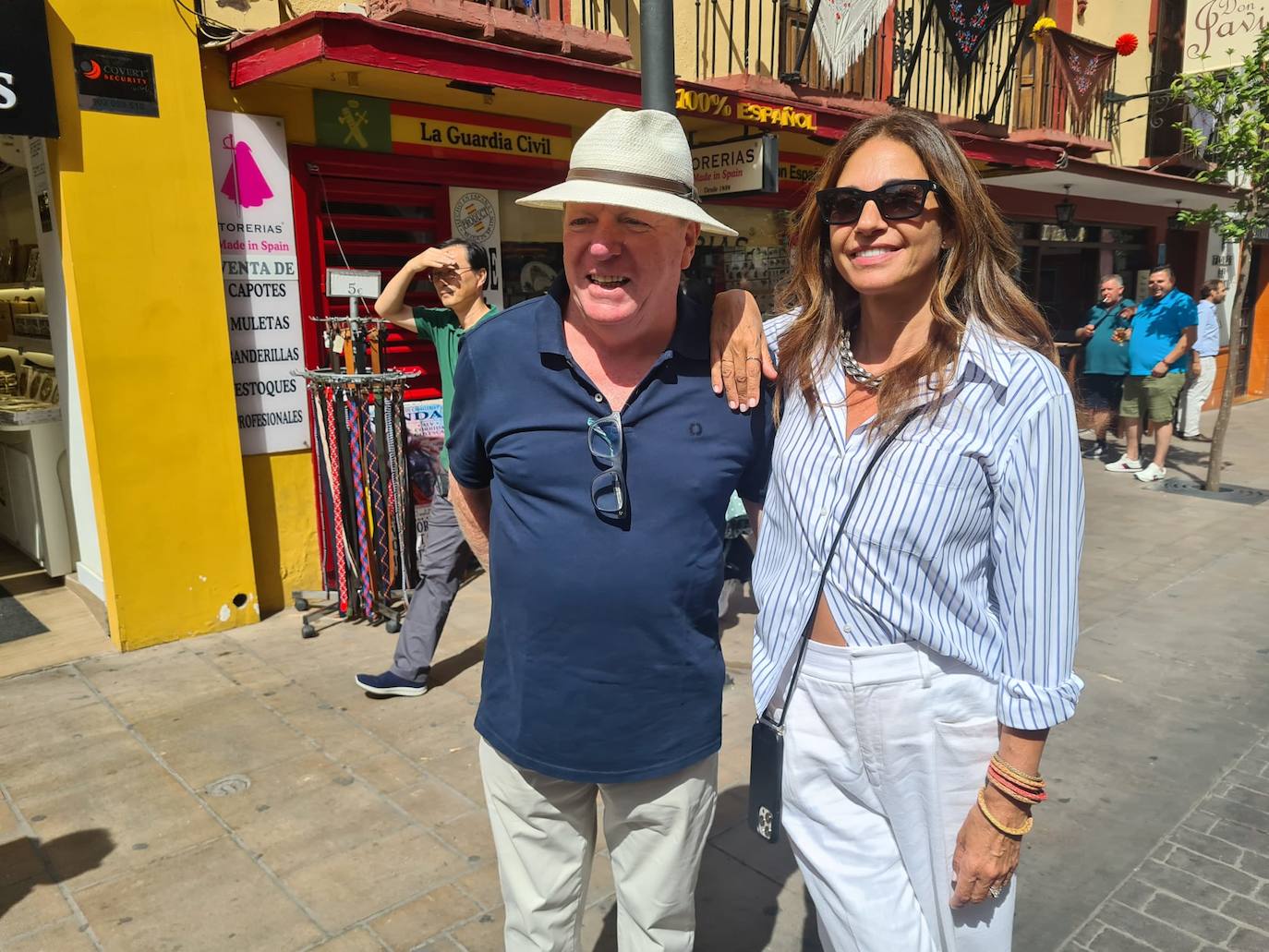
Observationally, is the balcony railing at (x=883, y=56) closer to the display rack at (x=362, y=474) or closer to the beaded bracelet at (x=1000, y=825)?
the display rack at (x=362, y=474)

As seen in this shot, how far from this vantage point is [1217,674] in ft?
15.9

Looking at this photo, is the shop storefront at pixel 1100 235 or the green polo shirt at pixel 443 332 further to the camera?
the shop storefront at pixel 1100 235

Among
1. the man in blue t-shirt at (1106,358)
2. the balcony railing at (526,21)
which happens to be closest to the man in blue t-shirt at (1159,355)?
the man in blue t-shirt at (1106,358)

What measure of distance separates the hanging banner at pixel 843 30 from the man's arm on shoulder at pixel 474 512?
706 centimetres

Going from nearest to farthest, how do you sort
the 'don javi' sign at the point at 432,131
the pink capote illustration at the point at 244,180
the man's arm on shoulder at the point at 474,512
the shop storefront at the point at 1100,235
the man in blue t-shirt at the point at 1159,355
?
the man's arm on shoulder at the point at 474,512
the pink capote illustration at the point at 244,180
the 'don javi' sign at the point at 432,131
the man in blue t-shirt at the point at 1159,355
the shop storefront at the point at 1100,235

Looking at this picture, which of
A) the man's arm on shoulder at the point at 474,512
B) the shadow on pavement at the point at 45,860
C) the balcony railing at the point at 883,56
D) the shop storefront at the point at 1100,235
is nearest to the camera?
the man's arm on shoulder at the point at 474,512

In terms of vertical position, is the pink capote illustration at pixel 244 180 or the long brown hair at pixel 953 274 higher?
A: the pink capote illustration at pixel 244 180

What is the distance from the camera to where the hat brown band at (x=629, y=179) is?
1907 mm

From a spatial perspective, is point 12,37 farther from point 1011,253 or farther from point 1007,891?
point 1007,891

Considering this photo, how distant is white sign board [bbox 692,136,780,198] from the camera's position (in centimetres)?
645

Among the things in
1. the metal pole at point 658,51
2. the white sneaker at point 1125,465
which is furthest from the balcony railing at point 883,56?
the metal pole at point 658,51

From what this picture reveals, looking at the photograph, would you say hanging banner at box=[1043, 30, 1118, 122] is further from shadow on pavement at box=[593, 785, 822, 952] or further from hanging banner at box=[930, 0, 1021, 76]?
shadow on pavement at box=[593, 785, 822, 952]

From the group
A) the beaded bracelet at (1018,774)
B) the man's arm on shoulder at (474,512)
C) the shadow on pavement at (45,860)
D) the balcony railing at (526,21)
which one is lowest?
the shadow on pavement at (45,860)

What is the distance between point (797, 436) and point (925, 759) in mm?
647
